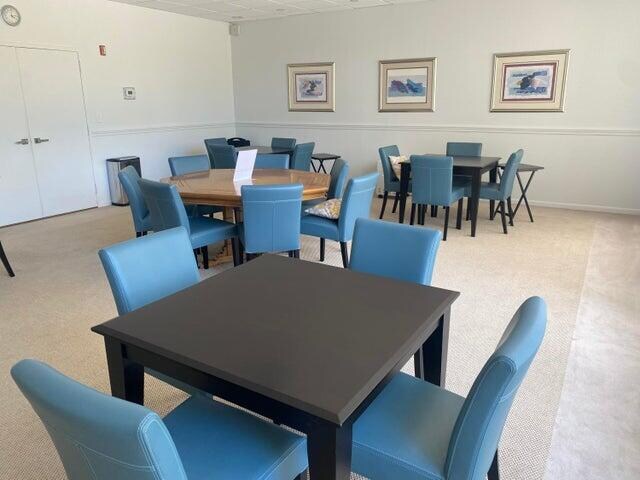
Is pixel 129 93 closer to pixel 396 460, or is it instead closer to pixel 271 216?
pixel 271 216

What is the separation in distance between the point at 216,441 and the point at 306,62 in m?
7.16

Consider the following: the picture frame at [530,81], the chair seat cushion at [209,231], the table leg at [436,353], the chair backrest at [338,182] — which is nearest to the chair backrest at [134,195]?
the chair seat cushion at [209,231]

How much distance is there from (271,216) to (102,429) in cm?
251

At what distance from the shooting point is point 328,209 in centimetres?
384

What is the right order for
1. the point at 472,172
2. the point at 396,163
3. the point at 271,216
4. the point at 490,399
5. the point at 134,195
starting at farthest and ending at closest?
the point at 396,163
the point at 472,172
the point at 134,195
the point at 271,216
the point at 490,399

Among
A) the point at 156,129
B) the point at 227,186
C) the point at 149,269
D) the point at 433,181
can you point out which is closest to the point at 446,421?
the point at 149,269

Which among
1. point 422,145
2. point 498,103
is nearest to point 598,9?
point 498,103

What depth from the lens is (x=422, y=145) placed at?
6.97 metres

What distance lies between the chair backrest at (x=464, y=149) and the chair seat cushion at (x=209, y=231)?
11.2ft

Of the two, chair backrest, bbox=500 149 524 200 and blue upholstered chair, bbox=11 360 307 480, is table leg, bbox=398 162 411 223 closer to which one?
chair backrest, bbox=500 149 524 200

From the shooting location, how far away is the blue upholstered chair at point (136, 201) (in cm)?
384

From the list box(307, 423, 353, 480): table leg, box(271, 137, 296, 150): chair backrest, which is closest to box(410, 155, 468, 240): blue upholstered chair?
box(271, 137, 296, 150): chair backrest

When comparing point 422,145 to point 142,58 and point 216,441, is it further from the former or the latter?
point 216,441

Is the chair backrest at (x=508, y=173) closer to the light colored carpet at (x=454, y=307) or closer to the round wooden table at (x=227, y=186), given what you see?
the light colored carpet at (x=454, y=307)
